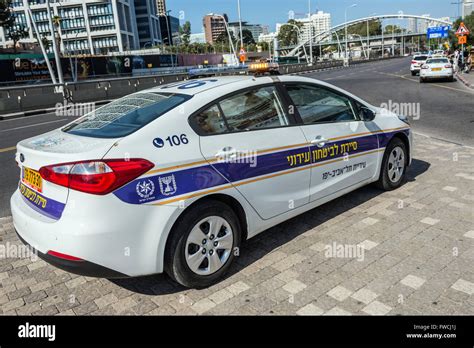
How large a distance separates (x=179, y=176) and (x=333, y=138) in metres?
1.90

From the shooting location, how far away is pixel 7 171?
729 centimetres

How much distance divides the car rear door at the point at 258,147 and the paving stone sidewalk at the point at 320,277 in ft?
1.62

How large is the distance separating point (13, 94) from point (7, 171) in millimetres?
14886

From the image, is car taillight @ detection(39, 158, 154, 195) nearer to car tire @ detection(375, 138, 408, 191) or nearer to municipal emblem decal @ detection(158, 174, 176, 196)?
municipal emblem decal @ detection(158, 174, 176, 196)

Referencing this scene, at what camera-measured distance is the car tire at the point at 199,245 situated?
2.97 metres

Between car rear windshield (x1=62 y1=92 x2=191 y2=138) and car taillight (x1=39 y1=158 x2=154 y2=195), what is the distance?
1.01ft

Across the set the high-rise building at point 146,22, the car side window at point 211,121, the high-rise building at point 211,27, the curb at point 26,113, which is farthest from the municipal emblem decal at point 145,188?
the high-rise building at point 211,27

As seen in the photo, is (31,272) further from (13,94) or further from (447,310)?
(13,94)

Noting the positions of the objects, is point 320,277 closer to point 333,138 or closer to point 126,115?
point 333,138

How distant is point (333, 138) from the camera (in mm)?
4145

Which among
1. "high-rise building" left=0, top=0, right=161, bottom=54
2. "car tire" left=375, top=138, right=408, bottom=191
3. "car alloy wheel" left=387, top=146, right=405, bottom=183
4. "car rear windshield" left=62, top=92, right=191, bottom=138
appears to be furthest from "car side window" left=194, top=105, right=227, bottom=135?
"high-rise building" left=0, top=0, right=161, bottom=54

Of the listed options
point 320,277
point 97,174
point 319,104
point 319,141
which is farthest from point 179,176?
point 319,104
